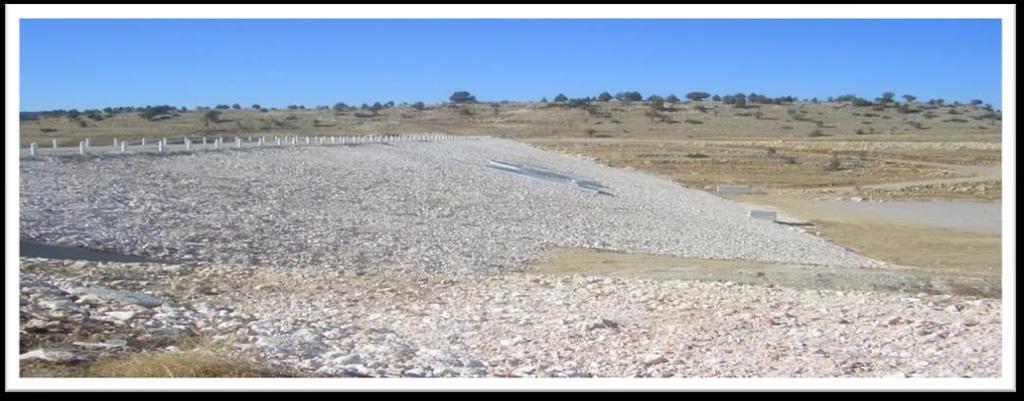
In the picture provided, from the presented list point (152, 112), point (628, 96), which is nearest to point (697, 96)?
point (628, 96)

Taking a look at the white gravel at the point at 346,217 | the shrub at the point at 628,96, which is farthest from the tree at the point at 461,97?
the white gravel at the point at 346,217

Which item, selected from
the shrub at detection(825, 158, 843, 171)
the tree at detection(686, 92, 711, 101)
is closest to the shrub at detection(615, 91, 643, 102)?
the tree at detection(686, 92, 711, 101)

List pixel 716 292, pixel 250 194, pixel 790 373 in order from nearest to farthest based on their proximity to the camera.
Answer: pixel 790 373 → pixel 716 292 → pixel 250 194

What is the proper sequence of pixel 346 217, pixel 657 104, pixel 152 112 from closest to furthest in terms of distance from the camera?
pixel 346 217 → pixel 152 112 → pixel 657 104

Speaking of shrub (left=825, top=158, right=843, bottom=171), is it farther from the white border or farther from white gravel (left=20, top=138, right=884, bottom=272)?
the white border

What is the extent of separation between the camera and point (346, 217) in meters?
18.0

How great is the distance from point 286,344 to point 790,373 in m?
4.17

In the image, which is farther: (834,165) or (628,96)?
(628,96)

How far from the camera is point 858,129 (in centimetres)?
10425

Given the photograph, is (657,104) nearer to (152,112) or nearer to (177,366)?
(152,112)

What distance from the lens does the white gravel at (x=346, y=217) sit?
14.0m

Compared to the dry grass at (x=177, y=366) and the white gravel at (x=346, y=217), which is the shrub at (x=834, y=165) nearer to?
the white gravel at (x=346, y=217)

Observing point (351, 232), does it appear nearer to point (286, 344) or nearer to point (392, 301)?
point (392, 301)
